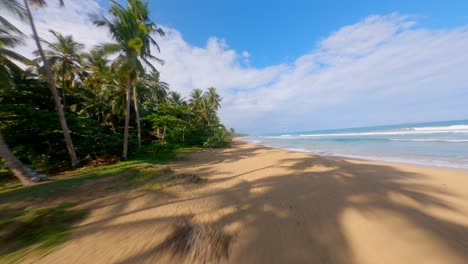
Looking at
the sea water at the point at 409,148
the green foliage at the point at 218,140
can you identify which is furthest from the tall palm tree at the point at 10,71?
the sea water at the point at 409,148

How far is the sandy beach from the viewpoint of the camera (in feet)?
7.13

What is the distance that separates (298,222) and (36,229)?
4.72 meters

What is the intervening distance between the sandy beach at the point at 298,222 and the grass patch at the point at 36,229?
9.3 inches

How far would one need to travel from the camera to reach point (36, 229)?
261cm

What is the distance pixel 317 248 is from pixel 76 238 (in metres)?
3.87

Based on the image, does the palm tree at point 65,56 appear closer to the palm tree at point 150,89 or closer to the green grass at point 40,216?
the palm tree at point 150,89

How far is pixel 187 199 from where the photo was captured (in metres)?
3.92

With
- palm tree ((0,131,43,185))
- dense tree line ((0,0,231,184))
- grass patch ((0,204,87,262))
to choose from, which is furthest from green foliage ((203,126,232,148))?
grass patch ((0,204,87,262))

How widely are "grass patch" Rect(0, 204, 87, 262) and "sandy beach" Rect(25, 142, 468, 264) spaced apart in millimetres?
236

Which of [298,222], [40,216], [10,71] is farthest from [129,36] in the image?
[298,222]

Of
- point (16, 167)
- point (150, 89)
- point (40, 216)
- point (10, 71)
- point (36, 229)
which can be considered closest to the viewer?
point (36, 229)

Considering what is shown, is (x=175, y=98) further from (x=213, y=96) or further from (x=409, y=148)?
(x=409, y=148)

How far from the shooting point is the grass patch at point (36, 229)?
221 cm

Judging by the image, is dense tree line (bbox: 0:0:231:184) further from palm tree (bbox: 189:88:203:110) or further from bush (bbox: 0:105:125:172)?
palm tree (bbox: 189:88:203:110)
